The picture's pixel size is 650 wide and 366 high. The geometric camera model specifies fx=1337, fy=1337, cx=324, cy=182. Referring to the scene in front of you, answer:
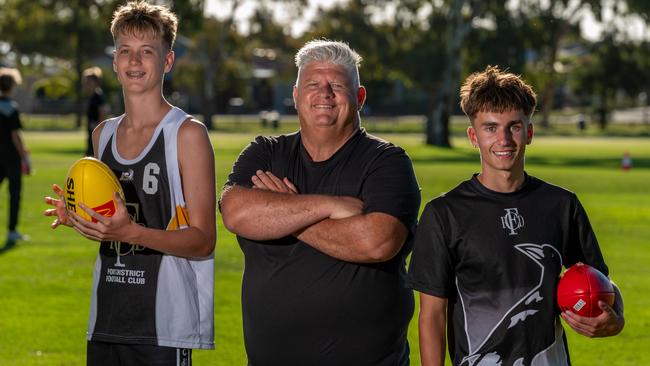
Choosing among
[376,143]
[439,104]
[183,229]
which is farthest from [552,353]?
[439,104]

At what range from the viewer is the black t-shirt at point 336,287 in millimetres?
5941

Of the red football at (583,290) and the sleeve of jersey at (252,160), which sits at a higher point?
the sleeve of jersey at (252,160)

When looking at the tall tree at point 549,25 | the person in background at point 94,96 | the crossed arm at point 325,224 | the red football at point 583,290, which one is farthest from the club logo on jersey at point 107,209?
the tall tree at point 549,25

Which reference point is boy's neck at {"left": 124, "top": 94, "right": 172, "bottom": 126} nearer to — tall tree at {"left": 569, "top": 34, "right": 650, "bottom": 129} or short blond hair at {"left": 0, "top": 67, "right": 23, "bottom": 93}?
short blond hair at {"left": 0, "top": 67, "right": 23, "bottom": 93}

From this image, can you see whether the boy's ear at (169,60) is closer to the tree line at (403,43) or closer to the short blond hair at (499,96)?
the short blond hair at (499,96)

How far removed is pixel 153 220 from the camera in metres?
6.23

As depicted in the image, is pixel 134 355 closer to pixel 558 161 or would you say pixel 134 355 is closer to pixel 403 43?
pixel 558 161

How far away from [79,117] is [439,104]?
3349 centimetres

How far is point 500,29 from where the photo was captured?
73562mm

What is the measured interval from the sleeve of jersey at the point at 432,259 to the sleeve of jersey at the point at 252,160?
887 mm

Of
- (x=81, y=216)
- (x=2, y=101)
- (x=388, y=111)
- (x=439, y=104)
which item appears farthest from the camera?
(x=388, y=111)

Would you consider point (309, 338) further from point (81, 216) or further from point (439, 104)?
point (439, 104)

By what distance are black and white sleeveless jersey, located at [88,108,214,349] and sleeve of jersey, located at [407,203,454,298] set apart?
3.79ft

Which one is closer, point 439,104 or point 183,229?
point 183,229
